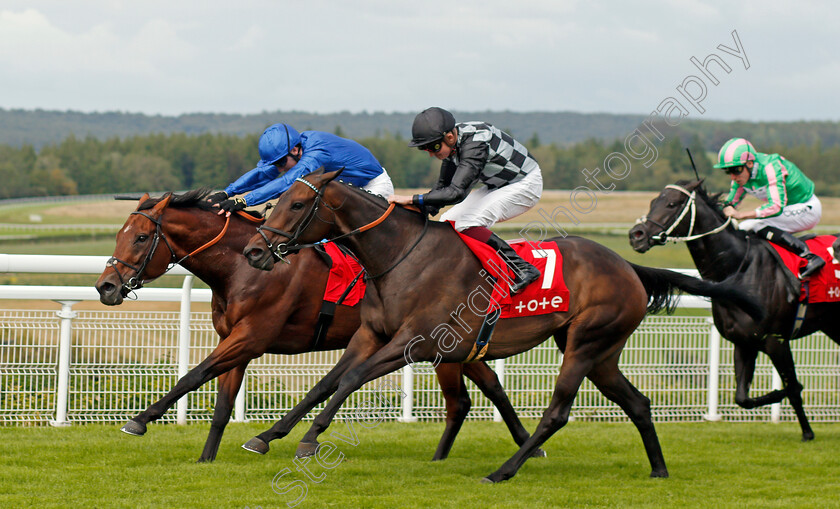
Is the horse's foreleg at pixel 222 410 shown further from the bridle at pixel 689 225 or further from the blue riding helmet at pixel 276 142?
the bridle at pixel 689 225

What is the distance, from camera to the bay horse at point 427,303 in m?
4.32

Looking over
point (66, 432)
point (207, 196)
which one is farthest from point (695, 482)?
point (66, 432)

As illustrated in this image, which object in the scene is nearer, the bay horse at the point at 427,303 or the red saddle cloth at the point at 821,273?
the bay horse at the point at 427,303

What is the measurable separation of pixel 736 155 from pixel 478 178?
8.40ft

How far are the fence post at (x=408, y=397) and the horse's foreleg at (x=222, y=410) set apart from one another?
1.82 meters

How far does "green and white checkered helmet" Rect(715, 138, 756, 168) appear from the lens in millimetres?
6480

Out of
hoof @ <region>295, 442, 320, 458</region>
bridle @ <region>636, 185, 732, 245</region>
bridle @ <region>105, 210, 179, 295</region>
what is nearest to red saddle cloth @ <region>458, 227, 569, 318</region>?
hoof @ <region>295, 442, 320, 458</region>

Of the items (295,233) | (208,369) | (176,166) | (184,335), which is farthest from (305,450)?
(176,166)

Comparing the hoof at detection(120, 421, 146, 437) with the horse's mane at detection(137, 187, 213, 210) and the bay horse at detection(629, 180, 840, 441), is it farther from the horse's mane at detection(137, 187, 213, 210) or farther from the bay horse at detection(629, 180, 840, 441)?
the bay horse at detection(629, 180, 840, 441)

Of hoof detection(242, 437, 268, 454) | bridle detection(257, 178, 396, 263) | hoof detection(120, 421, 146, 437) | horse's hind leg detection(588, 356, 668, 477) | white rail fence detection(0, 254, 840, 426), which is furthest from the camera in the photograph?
white rail fence detection(0, 254, 840, 426)

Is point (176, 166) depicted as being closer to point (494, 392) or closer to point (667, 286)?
point (494, 392)

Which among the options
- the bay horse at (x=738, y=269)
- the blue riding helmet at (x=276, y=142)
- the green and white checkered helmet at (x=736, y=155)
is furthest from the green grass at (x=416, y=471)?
the green and white checkered helmet at (x=736, y=155)

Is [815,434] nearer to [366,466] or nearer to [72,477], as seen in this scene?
[366,466]

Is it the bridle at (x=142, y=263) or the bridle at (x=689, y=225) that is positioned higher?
the bridle at (x=689, y=225)
